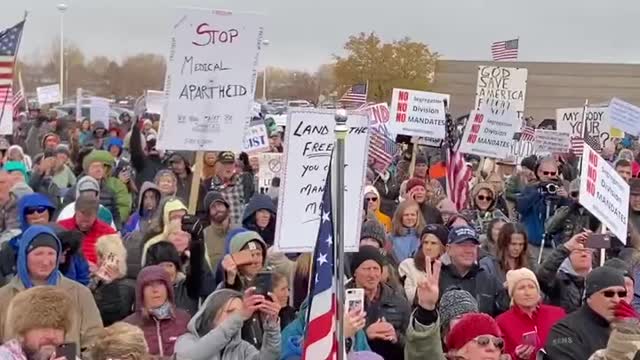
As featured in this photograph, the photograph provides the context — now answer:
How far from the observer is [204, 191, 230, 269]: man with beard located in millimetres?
8242

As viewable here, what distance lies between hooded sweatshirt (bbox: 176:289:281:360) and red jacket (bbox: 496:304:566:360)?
1.46m

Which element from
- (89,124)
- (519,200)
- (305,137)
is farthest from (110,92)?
(305,137)

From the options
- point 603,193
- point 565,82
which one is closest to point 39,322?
point 603,193

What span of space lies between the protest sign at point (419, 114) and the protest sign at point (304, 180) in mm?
9049

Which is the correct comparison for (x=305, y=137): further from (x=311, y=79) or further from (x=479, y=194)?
(x=311, y=79)

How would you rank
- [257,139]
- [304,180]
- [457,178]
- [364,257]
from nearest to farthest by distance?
[304,180] < [364,257] < [457,178] < [257,139]

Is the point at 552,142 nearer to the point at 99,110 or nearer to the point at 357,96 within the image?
the point at 357,96

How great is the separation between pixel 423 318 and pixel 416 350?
161mm

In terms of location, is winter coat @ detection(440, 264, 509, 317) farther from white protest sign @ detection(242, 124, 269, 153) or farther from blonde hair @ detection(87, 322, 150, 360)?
white protest sign @ detection(242, 124, 269, 153)

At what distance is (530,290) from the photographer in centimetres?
631

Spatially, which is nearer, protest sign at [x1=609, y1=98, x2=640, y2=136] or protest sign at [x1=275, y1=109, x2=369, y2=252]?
protest sign at [x1=275, y1=109, x2=369, y2=252]

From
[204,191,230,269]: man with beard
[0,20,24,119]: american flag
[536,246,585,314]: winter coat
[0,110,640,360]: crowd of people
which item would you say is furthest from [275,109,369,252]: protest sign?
[0,20,24,119]: american flag

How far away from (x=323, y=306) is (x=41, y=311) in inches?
46.8

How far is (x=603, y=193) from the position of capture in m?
7.17
